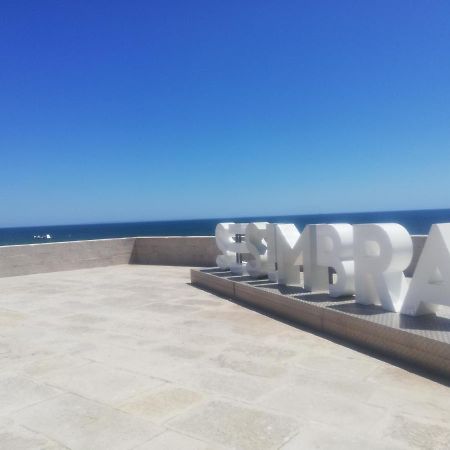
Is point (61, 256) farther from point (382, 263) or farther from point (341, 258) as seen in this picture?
point (382, 263)

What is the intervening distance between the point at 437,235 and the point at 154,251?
39.5 ft

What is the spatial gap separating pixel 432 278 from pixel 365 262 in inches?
38.8

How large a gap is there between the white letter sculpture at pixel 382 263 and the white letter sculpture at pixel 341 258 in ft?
1.15

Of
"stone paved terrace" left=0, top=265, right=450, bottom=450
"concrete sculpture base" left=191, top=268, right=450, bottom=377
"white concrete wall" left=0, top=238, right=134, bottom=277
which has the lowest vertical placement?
"stone paved terrace" left=0, top=265, right=450, bottom=450

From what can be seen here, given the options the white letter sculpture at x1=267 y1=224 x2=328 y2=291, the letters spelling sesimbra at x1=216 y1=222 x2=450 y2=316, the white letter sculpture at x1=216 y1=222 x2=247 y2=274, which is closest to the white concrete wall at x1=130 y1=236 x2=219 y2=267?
the white letter sculpture at x1=216 y1=222 x2=247 y2=274

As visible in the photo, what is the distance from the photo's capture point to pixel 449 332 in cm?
500

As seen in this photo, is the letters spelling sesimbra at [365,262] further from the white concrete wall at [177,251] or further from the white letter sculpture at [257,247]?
the white concrete wall at [177,251]

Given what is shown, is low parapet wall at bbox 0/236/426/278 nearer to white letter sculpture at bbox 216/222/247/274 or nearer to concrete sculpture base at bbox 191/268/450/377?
white letter sculpture at bbox 216/222/247/274

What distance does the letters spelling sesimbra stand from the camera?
18.2ft

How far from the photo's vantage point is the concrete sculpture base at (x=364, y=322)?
486 centimetres

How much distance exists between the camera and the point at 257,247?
32.4 ft

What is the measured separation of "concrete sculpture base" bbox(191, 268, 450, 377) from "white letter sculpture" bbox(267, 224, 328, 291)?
241mm

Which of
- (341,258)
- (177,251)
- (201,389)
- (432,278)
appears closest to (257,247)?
(341,258)

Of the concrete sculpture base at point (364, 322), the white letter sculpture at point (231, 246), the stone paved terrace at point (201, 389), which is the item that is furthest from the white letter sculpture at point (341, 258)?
the white letter sculpture at point (231, 246)
